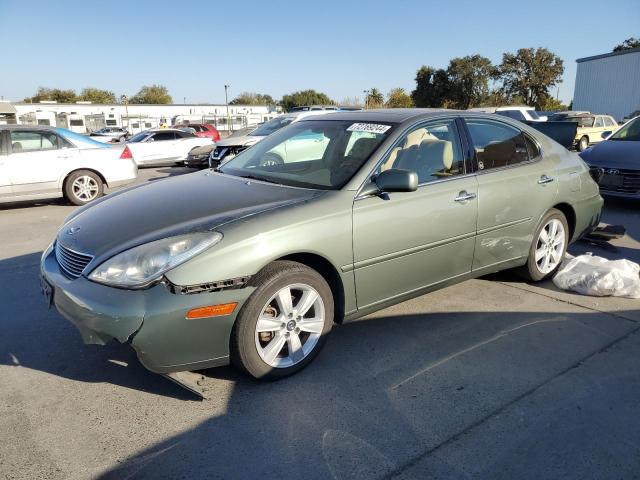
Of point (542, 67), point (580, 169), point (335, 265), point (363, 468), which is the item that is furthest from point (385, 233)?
point (542, 67)

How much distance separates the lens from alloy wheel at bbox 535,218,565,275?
4.44m

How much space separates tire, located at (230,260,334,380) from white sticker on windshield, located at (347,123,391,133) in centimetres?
126

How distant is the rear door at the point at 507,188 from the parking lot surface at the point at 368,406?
1.80 ft

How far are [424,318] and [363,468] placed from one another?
69.7 inches

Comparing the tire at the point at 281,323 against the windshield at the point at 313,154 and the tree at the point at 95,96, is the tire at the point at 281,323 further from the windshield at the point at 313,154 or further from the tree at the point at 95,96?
the tree at the point at 95,96

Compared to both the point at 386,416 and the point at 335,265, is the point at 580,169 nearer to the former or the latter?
the point at 335,265

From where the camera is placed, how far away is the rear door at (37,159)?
27.2 feet

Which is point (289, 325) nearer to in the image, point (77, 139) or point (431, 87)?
point (77, 139)

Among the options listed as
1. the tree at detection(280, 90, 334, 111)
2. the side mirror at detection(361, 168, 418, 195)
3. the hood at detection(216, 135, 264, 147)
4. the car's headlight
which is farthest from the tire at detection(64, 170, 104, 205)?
the tree at detection(280, 90, 334, 111)

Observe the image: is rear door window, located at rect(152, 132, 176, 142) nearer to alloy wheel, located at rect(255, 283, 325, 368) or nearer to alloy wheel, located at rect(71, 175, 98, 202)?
alloy wheel, located at rect(71, 175, 98, 202)

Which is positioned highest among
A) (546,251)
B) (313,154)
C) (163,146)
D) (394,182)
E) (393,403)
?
(313,154)

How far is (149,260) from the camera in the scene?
101 inches

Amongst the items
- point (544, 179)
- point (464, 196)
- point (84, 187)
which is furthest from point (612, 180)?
point (84, 187)

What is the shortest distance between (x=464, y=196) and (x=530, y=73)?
62.9 meters
